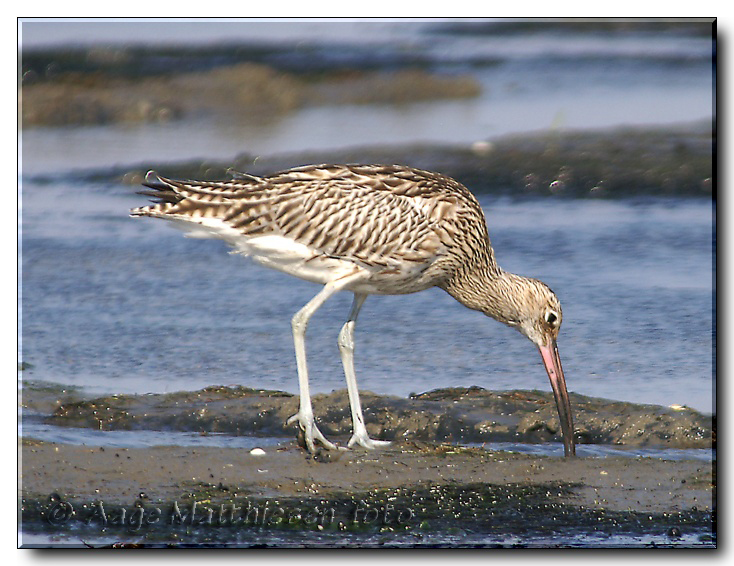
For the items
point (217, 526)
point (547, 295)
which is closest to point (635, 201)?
point (547, 295)

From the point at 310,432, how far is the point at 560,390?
143 centimetres

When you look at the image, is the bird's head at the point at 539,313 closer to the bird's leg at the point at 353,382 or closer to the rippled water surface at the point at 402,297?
the rippled water surface at the point at 402,297

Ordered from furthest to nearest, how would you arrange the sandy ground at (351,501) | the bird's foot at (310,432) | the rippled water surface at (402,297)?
1. the rippled water surface at (402,297)
2. the bird's foot at (310,432)
3. the sandy ground at (351,501)

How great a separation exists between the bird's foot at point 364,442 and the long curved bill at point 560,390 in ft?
3.17

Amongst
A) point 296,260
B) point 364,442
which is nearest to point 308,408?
point 364,442

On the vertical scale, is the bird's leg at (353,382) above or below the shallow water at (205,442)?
above

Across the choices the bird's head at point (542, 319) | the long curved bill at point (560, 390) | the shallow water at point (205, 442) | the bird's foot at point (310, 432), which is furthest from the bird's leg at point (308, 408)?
the long curved bill at point (560, 390)

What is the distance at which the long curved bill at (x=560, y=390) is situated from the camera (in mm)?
7762

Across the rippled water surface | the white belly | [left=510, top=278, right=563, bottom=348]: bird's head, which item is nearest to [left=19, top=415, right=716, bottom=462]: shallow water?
the rippled water surface

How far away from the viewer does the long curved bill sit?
776cm

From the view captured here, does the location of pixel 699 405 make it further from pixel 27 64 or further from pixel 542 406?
pixel 27 64

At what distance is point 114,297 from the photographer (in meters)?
8.84

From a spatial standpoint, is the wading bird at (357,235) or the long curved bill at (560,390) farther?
the long curved bill at (560,390)

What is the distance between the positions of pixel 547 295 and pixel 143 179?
2742 mm
